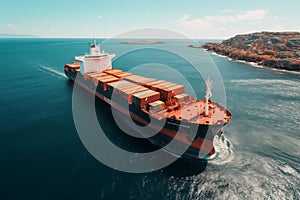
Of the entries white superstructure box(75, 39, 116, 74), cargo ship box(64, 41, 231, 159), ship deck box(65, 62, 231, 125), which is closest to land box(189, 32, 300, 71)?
ship deck box(65, 62, 231, 125)

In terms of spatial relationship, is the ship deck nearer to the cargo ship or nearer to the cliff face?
the cargo ship

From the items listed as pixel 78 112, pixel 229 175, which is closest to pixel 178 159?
pixel 229 175

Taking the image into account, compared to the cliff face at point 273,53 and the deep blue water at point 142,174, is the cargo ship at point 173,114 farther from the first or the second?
the cliff face at point 273,53

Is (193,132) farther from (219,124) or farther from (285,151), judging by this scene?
(285,151)

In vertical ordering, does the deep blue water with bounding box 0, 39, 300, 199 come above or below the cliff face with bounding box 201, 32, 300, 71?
below

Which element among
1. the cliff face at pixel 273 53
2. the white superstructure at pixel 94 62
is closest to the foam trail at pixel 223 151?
the white superstructure at pixel 94 62

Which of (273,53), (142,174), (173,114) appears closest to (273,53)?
(273,53)

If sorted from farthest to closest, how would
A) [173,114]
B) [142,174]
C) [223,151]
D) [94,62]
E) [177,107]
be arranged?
[94,62], [177,107], [173,114], [223,151], [142,174]

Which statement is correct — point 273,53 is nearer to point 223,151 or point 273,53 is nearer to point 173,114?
point 223,151

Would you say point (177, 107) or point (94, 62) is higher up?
point (94, 62)

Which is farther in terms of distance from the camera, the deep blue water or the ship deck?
the ship deck

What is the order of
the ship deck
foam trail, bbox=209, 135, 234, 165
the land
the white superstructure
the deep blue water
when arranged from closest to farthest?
the deep blue water → foam trail, bbox=209, 135, 234, 165 → the ship deck → the white superstructure → the land
